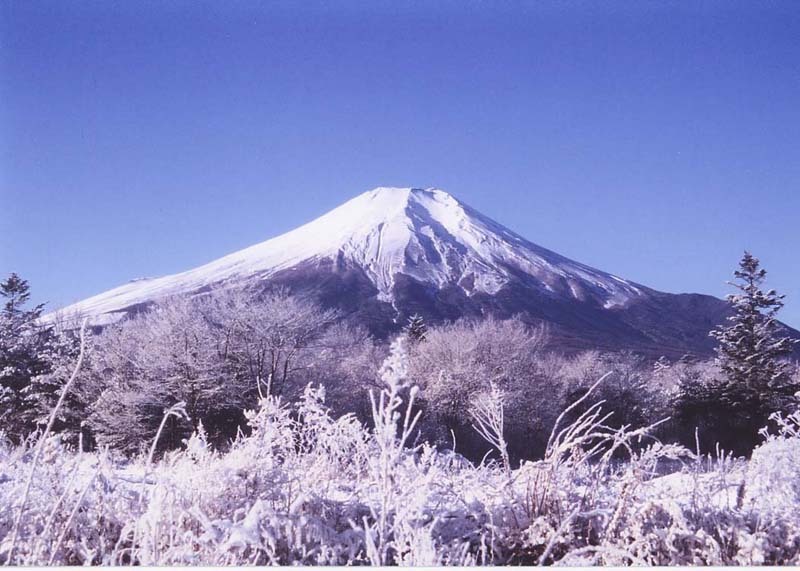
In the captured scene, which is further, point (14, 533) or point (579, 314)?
point (579, 314)

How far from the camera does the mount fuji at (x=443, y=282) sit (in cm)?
7812

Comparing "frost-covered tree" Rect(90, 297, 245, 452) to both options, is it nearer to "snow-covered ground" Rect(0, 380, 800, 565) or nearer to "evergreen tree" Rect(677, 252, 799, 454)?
"snow-covered ground" Rect(0, 380, 800, 565)

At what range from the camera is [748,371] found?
26.2 metres

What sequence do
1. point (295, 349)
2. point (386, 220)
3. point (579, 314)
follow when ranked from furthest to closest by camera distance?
point (386, 220)
point (579, 314)
point (295, 349)

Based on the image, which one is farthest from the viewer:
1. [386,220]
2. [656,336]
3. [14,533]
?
[386,220]

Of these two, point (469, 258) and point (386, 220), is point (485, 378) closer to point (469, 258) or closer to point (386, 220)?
point (469, 258)

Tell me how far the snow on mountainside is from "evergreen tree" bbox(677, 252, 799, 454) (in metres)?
61.4

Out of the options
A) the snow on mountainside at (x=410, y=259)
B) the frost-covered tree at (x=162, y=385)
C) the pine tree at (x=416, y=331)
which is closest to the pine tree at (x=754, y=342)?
the pine tree at (x=416, y=331)

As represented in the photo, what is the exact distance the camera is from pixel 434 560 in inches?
86.9

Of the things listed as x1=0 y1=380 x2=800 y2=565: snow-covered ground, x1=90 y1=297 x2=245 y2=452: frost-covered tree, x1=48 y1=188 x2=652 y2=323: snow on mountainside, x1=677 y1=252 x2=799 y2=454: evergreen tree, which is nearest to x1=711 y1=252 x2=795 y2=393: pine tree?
x1=677 y1=252 x2=799 y2=454: evergreen tree

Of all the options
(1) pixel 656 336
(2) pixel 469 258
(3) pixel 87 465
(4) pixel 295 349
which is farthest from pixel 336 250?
(3) pixel 87 465

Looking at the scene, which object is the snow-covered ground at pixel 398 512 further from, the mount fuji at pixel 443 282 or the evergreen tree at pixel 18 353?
the mount fuji at pixel 443 282

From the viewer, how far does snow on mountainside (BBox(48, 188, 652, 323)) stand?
103625mm

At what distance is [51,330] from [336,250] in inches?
3905
